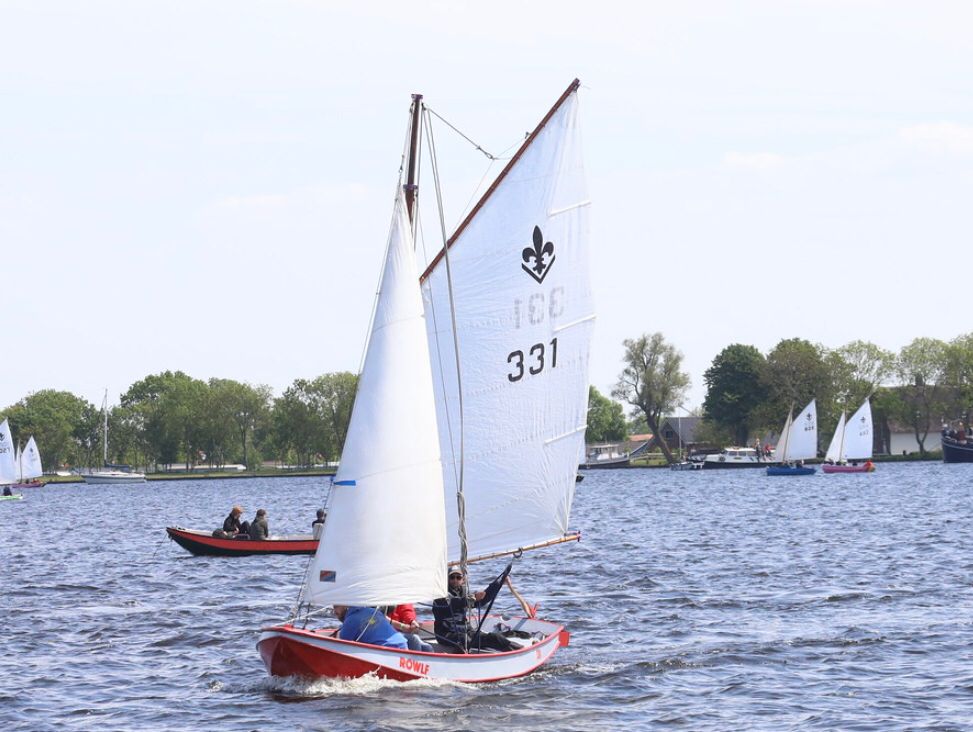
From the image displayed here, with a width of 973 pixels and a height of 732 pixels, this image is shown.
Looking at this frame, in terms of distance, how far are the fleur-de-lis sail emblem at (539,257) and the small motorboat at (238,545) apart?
26.7 meters

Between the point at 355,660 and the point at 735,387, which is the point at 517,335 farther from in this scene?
the point at 735,387

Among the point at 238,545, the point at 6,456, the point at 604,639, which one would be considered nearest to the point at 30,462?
the point at 6,456

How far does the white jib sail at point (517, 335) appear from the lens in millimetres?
25453

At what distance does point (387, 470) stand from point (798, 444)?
136 m

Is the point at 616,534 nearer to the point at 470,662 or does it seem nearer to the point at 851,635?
the point at 851,635

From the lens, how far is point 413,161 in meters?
24.6

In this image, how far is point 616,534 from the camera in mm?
66062

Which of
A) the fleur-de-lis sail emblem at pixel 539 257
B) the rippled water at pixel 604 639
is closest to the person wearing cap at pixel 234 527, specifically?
the rippled water at pixel 604 639

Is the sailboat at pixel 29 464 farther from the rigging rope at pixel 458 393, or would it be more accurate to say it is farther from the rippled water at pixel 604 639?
the rigging rope at pixel 458 393

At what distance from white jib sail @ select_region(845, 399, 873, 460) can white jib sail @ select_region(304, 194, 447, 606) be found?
454 feet

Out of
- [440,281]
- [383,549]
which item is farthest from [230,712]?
Answer: [440,281]

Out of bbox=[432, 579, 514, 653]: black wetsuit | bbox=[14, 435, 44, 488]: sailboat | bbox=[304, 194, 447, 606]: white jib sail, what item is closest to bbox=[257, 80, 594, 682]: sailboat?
bbox=[304, 194, 447, 606]: white jib sail

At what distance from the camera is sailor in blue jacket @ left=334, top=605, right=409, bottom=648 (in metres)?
23.7

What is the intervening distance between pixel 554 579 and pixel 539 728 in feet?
71.2
